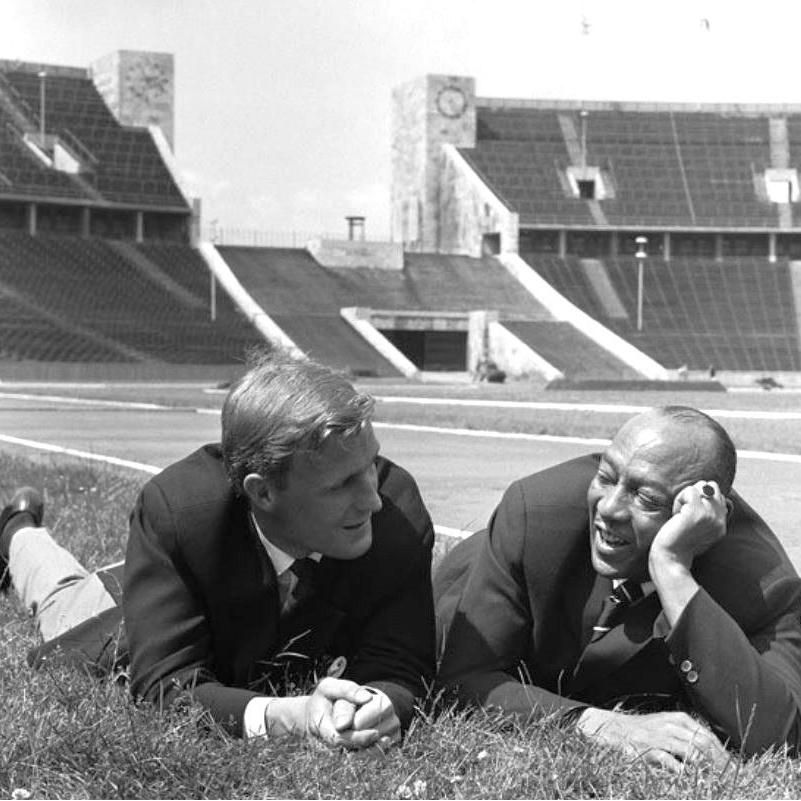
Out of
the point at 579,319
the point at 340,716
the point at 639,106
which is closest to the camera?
the point at 340,716

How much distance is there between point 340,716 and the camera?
3457 millimetres

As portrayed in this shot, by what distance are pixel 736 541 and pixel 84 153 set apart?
210 feet

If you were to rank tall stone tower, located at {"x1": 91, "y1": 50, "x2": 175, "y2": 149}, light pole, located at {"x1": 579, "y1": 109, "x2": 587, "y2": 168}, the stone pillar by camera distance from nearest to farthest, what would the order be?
the stone pillar
tall stone tower, located at {"x1": 91, "y1": 50, "x2": 175, "y2": 149}
light pole, located at {"x1": 579, "y1": 109, "x2": 587, "y2": 168}

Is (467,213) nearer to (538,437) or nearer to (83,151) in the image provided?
(83,151)

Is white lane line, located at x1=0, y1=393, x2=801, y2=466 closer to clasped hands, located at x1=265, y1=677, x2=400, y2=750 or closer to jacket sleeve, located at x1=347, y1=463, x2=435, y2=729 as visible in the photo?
jacket sleeve, located at x1=347, y1=463, x2=435, y2=729

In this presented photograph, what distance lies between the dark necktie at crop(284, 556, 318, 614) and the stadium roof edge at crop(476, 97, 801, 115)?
242 ft

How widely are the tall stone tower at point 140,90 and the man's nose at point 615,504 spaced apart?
67612mm

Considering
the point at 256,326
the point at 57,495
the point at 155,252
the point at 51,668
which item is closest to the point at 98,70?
the point at 155,252

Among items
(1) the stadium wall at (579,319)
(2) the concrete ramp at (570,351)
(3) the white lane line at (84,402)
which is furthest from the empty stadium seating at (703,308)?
(3) the white lane line at (84,402)

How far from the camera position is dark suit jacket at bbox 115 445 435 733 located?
3.78 meters

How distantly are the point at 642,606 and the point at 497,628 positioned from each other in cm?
40

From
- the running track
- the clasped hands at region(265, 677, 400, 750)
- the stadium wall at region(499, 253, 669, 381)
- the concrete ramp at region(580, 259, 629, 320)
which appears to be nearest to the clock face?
the stadium wall at region(499, 253, 669, 381)

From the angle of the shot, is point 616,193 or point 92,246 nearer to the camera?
point 92,246

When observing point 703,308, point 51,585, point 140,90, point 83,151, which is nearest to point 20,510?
point 51,585
